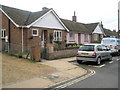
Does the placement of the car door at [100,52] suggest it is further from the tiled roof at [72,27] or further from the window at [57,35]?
the tiled roof at [72,27]

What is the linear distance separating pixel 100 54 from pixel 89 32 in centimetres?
1763

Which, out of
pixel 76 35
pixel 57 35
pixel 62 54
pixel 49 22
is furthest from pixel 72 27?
pixel 62 54

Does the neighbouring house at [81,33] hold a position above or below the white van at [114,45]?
above

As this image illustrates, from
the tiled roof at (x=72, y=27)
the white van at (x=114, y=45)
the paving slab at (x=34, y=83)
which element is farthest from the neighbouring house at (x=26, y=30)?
the paving slab at (x=34, y=83)

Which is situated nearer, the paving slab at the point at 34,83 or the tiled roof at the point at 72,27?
the paving slab at the point at 34,83

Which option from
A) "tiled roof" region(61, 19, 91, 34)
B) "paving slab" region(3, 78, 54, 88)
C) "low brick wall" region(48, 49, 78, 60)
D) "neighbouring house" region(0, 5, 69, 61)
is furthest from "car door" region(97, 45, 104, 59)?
"tiled roof" region(61, 19, 91, 34)

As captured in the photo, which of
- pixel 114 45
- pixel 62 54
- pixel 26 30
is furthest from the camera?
pixel 114 45

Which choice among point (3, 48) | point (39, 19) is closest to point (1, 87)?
point (3, 48)

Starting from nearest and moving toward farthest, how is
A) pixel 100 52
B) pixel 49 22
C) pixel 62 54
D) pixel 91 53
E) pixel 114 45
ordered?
pixel 91 53
pixel 100 52
pixel 62 54
pixel 114 45
pixel 49 22

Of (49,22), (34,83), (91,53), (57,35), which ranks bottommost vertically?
(34,83)

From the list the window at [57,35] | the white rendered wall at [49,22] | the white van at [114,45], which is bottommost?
the white van at [114,45]

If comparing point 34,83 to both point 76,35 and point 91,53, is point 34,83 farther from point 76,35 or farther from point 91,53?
point 76,35

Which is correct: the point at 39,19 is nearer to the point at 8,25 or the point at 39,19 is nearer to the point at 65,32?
the point at 8,25

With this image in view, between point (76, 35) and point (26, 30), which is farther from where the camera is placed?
point (76, 35)
